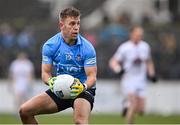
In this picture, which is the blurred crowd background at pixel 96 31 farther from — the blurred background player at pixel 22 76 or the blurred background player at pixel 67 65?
the blurred background player at pixel 67 65

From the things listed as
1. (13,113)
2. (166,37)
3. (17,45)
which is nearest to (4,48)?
(17,45)

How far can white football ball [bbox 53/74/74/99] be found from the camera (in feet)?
42.6

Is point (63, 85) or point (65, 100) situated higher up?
point (63, 85)

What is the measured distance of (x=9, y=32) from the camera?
28516 mm

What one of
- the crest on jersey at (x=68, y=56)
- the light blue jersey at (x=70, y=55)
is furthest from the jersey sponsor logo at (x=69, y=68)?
the crest on jersey at (x=68, y=56)

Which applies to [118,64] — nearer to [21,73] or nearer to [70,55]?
[70,55]

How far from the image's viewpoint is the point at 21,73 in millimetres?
27516

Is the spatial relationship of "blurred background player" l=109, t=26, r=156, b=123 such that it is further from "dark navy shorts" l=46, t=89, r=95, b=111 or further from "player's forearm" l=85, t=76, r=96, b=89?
"player's forearm" l=85, t=76, r=96, b=89

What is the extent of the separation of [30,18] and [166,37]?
516 centimetres

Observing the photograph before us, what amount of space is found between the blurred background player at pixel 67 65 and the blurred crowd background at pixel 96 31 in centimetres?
1388

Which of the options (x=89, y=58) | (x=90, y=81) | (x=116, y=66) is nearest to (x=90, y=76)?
(x=90, y=81)

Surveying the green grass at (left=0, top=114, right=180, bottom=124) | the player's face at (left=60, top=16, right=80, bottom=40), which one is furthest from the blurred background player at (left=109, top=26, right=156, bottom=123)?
the player's face at (left=60, top=16, right=80, bottom=40)

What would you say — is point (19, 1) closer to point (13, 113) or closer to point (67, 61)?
point (13, 113)

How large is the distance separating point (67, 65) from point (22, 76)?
14.1m
